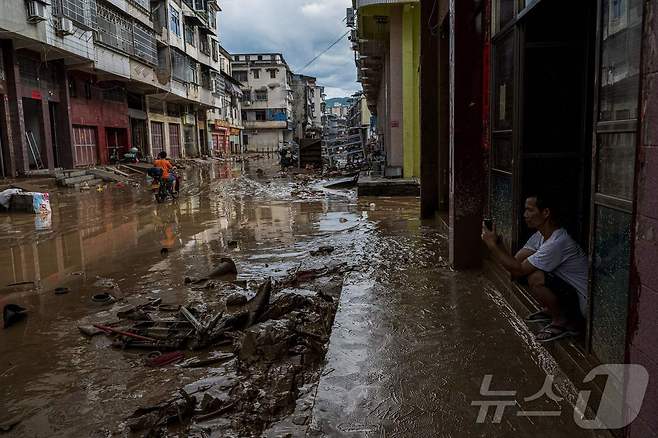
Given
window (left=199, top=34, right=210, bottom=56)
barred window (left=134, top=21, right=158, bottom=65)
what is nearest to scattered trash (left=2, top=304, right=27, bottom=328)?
barred window (left=134, top=21, right=158, bottom=65)

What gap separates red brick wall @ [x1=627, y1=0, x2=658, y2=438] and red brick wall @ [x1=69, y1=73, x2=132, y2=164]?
2702 cm

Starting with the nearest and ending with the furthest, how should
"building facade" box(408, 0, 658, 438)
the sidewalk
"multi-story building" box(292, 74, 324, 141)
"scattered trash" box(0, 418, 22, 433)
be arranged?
"building facade" box(408, 0, 658, 438) → the sidewalk → "scattered trash" box(0, 418, 22, 433) → "multi-story building" box(292, 74, 324, 141)

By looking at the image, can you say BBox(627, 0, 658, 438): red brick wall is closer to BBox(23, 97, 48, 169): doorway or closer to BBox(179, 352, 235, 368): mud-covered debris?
BBox(179, 352, 235, 368): mud-covered debris

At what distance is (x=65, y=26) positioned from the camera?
20.9 m

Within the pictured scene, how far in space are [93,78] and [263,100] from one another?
50.7 m

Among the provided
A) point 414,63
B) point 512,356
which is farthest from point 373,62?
point 512,356

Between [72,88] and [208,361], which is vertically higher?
[72,88]

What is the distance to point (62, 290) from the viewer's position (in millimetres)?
6504

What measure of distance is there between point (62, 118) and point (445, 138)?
69.8 feet

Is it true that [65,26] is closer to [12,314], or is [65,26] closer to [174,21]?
[174,21]

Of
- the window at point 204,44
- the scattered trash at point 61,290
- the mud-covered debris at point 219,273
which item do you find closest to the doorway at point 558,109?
the mud-covered debris at point 219,273

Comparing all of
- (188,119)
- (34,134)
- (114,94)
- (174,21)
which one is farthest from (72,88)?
(188,119)

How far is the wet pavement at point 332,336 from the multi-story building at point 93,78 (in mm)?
12400

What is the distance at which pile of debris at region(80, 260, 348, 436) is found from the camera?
11.0 feet
